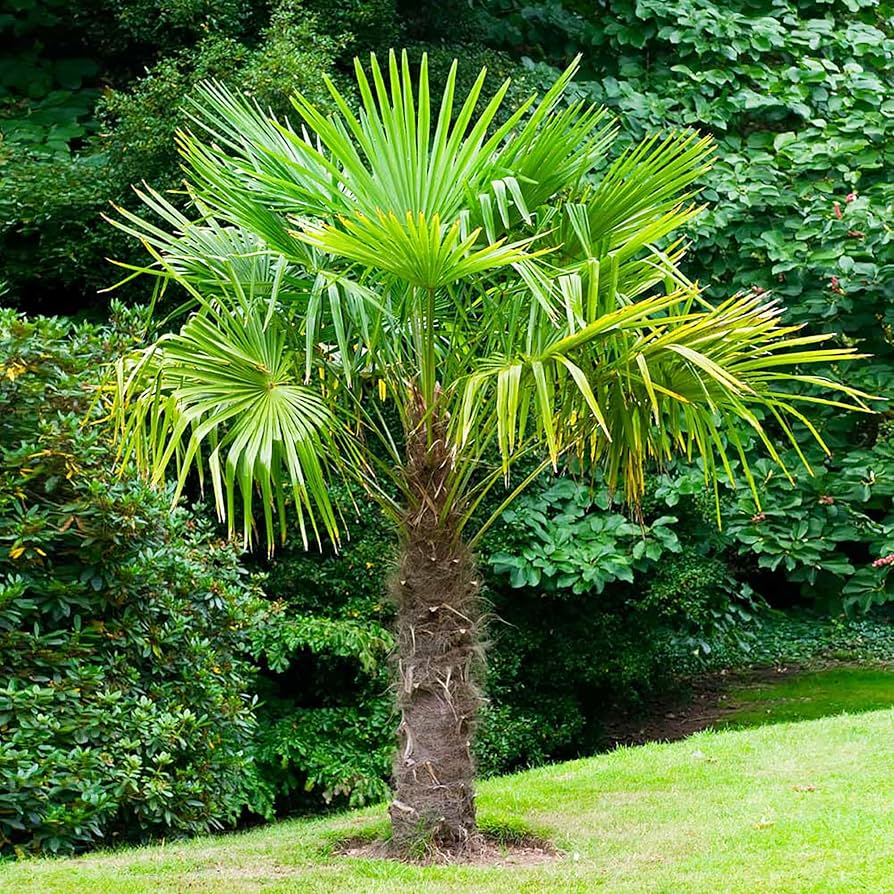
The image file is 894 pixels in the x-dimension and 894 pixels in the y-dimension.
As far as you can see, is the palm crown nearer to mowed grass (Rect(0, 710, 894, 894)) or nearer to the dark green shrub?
mowed grass (Rect(0, 710, 894, 894))

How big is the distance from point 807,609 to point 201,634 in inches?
277

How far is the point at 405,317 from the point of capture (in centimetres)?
534

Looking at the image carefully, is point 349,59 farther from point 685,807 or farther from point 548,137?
point 685,807

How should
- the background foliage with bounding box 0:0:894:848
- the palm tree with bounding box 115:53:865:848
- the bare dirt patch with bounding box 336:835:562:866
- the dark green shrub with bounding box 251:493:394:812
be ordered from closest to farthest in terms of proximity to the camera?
the palm tree with bounding box 115:53:865:848
the bare dirt patch with bounding box 336:835:562:866
the dark green shrub with bounding box 251:493:394:812
the background foliage with bounding box 0:0:894:848

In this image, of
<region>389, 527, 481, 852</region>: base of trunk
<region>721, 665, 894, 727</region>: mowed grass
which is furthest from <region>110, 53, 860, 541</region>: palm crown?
<region>721, 665, 894, 727</region>: mowed grass

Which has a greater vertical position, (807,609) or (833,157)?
(833,157)

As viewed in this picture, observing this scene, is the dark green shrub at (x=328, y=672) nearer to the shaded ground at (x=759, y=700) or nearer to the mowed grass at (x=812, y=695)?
the shaded ground at (x=759, y=700)

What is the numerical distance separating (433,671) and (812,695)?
5587 millimetres

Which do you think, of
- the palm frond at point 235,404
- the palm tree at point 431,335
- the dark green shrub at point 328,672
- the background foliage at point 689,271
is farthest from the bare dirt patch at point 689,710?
the palm frond at point 235,404

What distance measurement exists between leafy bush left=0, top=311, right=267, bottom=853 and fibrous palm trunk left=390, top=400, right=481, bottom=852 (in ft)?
5.71

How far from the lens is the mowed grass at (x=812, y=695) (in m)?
9.48

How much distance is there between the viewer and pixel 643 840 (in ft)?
18.1

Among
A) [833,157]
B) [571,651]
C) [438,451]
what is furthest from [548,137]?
[833,157]

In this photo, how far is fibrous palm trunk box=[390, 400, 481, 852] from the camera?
5367 millimetres
